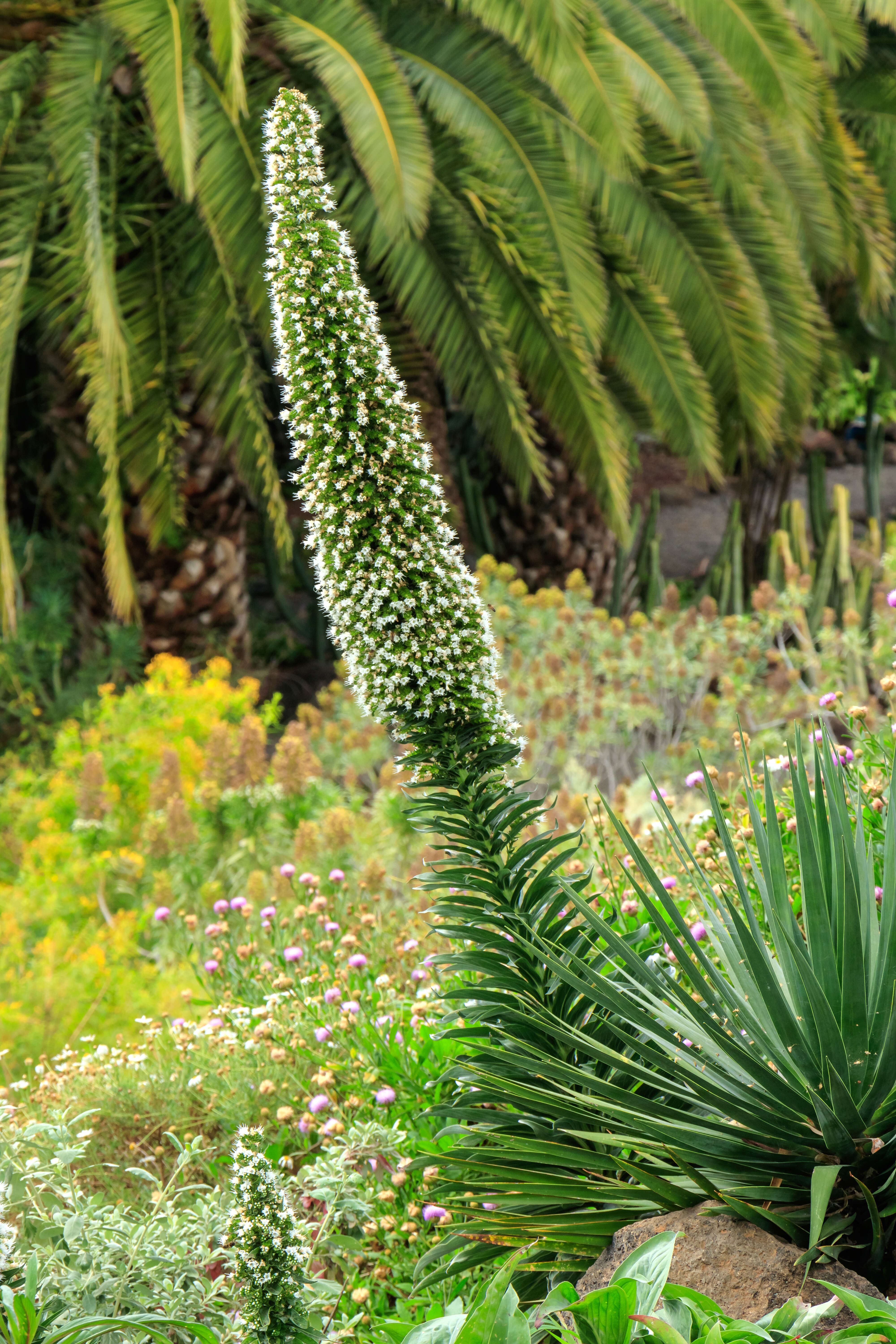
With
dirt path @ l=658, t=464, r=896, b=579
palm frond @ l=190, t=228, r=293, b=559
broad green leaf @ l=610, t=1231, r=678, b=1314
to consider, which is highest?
palm frond @ l=190, t=228, r=293, b=559

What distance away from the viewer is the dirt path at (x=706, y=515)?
44.4ft

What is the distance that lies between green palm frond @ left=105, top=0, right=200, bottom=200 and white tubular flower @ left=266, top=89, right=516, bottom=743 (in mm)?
4031

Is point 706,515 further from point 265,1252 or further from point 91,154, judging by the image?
point 265,1252

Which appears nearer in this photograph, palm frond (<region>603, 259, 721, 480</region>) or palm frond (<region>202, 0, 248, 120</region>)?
palm frond (<region>202, 0, 248, 120</region>)

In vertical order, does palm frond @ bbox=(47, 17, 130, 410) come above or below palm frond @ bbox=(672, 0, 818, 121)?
below

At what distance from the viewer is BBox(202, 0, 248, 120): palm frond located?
5344mm

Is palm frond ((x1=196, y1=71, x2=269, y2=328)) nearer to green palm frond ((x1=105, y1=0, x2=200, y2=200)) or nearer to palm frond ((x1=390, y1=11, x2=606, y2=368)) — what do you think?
green palm frond ((x1=105, y1=0, x2=200, y2=200))

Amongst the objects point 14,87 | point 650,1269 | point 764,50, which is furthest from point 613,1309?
point 14,87

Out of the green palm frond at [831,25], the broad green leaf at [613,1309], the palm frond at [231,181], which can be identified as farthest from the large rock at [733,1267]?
the green palm frond at [831,25]

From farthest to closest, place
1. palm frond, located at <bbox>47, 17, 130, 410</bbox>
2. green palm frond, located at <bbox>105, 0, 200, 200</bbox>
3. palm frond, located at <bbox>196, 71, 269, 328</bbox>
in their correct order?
palm frond, located at <bbox>196, 71, 269, 328</bbox>
palm frond, located at <bbox>47, 17, 130, 410</bbox>
green palm frond, located at <bbox>105, 0, 200, 200</bbox>

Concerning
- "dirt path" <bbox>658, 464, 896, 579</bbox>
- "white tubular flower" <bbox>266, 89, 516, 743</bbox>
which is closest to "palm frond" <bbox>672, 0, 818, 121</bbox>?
"white tubular flower" <bbox>266, 89, 516, 743</bbox>

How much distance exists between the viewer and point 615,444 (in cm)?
721

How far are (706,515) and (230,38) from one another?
10.8 meters

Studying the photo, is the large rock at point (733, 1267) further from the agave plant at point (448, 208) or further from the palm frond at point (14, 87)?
the palm frond at point (14, 87)
